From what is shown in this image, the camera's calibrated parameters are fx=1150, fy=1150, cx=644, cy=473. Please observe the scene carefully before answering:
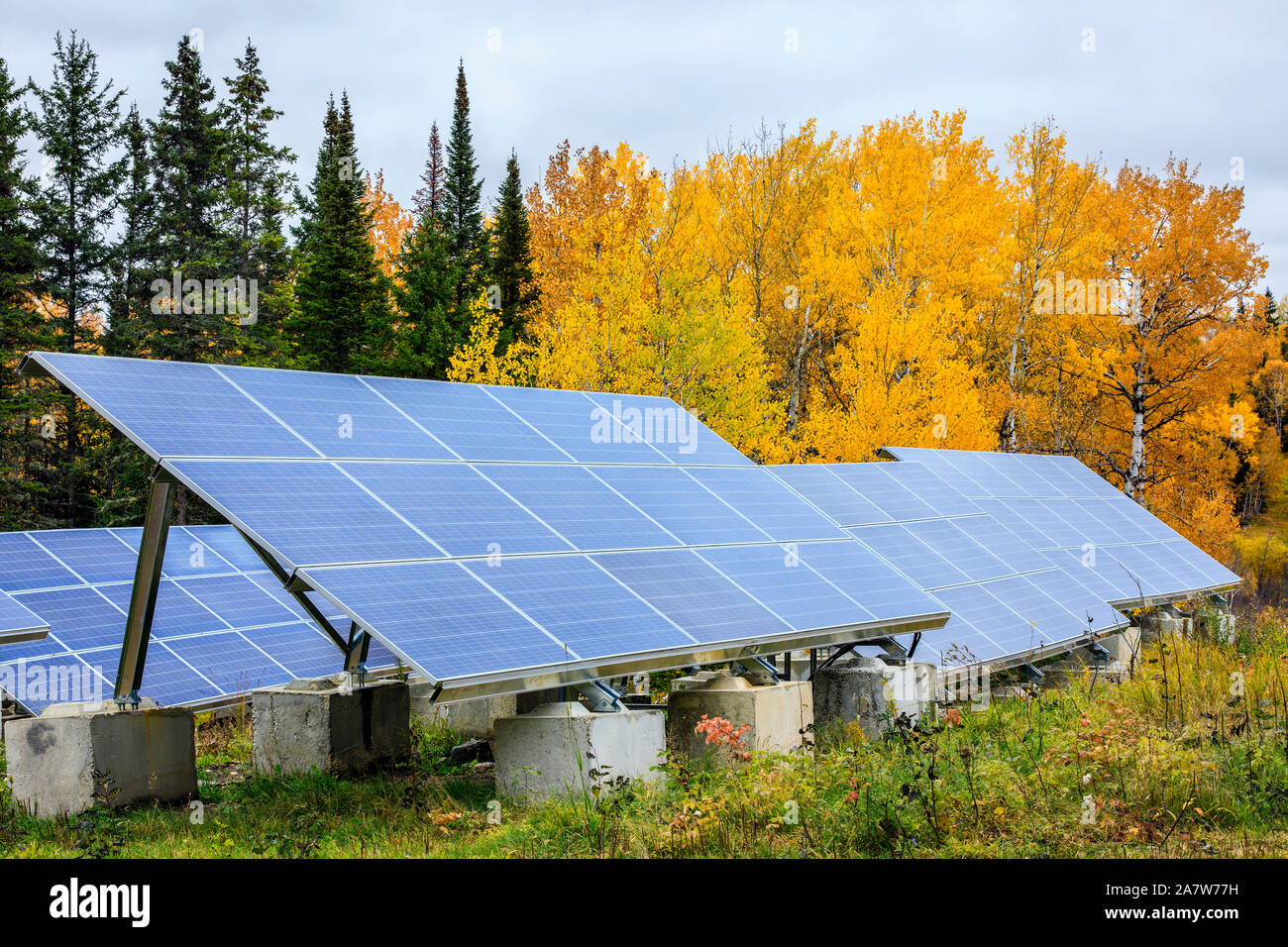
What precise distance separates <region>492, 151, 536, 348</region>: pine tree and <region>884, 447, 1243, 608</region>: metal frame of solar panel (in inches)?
1250

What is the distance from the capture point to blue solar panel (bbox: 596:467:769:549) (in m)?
12.0

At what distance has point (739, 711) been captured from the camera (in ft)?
34.2

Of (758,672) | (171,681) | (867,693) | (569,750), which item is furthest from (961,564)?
(171,681)

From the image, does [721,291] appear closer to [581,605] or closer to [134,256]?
[134,256]

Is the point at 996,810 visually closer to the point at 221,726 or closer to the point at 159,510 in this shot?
the point at 159,510

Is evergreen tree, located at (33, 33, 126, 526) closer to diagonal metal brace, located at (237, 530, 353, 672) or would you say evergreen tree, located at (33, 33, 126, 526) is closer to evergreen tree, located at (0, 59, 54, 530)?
evergreen tree, located at (0, 59, 54, 530)

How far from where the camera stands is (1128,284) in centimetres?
4162

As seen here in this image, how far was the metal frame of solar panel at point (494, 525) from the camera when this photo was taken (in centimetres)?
842

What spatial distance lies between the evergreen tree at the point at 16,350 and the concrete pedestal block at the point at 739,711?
3112 centimetres

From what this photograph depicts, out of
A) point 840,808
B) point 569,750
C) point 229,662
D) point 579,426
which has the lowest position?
point 840,808

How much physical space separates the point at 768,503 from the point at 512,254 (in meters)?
42.2

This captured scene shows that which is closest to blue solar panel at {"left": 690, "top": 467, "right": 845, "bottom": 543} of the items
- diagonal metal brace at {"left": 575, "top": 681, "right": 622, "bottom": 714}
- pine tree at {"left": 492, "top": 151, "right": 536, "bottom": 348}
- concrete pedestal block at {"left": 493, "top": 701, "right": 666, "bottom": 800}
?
diagonal metal brace at {"left": 575, "top": 681, "right": 622, "bottom": 714}

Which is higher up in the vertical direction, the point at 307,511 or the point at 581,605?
the point at 307,511
